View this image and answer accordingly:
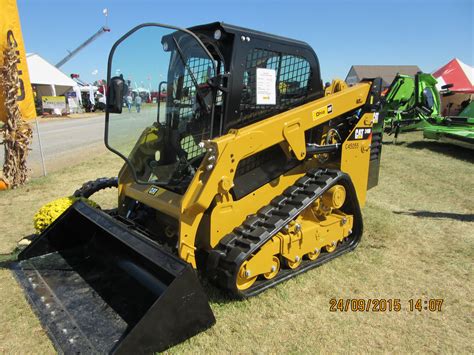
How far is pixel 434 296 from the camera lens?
3.40 m

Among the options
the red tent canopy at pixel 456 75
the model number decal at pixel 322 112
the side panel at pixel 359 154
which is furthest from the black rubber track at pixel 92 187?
the red tent canopy at pixel 456 75

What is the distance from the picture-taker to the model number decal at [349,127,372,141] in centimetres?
416

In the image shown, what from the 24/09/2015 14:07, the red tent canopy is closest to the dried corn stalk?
the 24/09/2015 14:07

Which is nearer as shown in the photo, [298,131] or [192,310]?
[192,310]

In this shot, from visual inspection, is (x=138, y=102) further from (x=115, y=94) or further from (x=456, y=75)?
(x=456, y=75)

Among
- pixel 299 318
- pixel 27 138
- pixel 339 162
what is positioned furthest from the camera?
pixel 27 138

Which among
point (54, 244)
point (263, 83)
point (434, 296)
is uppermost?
point (263, 83)

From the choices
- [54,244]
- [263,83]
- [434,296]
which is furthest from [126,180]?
[434,296]

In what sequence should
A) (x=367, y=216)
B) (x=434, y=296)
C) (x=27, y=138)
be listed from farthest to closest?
(x=27, y=138) < (x=367, y=216) < (x=434, y=296)

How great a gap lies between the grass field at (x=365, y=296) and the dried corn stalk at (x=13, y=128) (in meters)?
1.17

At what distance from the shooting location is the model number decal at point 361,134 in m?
4.16

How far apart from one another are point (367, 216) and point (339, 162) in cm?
160

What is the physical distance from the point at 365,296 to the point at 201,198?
176 centimetres

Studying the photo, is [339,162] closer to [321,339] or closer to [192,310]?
[321,339]
